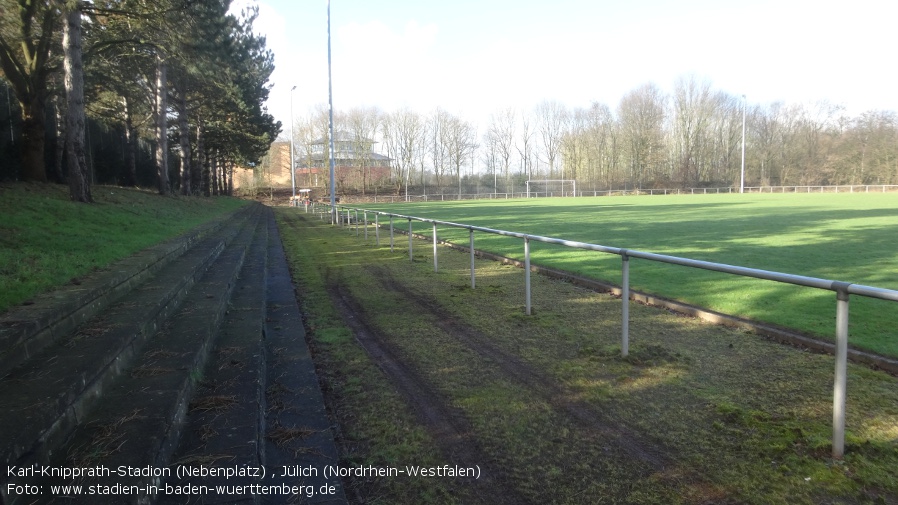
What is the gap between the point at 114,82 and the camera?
19.9 meters

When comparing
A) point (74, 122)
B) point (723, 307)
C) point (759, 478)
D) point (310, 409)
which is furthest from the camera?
point (74, 122)

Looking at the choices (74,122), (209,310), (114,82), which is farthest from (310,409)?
(114,82)

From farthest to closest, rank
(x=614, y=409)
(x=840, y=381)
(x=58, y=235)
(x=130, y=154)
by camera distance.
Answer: (x=130, y=154) < (x=58, y=235) < (x=614, y=409) < (x=840, y=381)

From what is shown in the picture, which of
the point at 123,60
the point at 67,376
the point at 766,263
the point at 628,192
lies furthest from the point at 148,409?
the point at 628,192

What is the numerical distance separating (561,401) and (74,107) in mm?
14479

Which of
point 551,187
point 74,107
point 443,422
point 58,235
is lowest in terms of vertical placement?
point 443,422

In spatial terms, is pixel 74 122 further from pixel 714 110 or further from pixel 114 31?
pixel 714 110

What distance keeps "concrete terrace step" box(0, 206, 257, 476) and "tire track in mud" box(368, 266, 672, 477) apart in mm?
2814

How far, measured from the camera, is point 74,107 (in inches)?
509

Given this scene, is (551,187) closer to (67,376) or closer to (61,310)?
(61,310)

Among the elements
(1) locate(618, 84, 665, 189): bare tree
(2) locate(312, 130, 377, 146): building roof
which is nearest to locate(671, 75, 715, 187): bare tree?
(1) locate(618, 84, 665, 189): bare tree

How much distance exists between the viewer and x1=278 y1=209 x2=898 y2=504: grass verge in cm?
260

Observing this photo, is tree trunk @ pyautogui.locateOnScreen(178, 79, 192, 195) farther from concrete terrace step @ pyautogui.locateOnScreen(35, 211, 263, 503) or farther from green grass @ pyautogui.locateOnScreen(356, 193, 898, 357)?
concrete terrace step @ pyautogui.locateOnScreen(35, 211, 263, 503)

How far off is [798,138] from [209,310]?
87057 mm
